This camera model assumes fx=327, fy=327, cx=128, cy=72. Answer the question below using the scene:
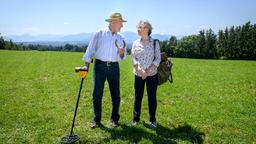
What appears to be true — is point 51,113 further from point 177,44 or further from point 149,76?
point 177,44

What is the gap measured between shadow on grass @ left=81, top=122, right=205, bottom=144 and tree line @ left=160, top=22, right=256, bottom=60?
8279 centimetres

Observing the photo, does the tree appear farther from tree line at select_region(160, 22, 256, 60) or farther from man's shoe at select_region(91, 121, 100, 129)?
man's shoe at select_region(91, 121, 100, 129)

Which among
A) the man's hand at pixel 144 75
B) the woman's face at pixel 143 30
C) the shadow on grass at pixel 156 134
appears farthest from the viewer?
the man's hand at pixel 144 75

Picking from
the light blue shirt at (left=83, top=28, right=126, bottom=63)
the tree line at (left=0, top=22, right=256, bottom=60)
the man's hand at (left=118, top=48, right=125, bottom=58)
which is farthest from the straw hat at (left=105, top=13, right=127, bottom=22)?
the tree line at (left=0, top=22, right=256, bottom=60)

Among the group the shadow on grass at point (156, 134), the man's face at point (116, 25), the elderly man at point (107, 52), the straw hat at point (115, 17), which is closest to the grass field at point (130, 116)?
the shadow on grass at point (156, 134)

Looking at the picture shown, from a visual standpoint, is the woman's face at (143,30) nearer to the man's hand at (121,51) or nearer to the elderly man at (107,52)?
the elderly man at (107,52)

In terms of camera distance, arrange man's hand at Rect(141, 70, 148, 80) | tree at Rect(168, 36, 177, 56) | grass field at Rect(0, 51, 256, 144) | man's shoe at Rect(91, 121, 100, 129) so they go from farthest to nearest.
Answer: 1. tree at Rect(168, 36, 177, 56)
2. man's shoe at Rect(91, 121, 100, 129)
3. man's hand at Rect(141, 70, 148, 80)
4. grass field at Rect(0, 51, 256, 144)

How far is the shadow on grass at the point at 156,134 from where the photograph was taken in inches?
305

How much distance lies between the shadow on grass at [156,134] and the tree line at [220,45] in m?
82.8

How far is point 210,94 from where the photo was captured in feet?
46.7

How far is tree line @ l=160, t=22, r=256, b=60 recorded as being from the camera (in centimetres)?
8812

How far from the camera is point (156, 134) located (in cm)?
816

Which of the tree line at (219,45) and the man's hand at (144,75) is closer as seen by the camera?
the man's hand at (144,75)

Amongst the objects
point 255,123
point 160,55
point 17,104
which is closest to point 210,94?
point 255,123
